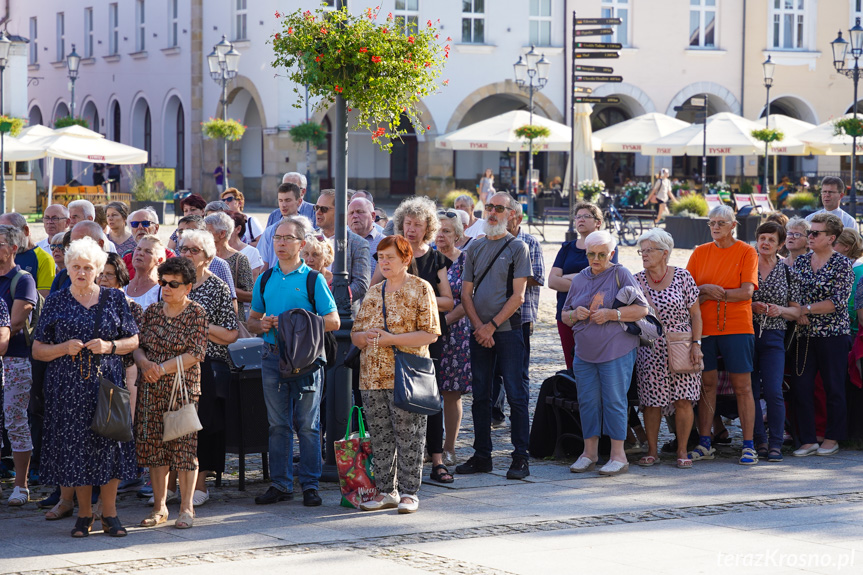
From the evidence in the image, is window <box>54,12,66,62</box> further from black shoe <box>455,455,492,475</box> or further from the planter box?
black shoe <box>455,455,492,475</box>

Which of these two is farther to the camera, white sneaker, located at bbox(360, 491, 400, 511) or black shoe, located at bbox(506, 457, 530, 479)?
black shoe, located at bbox(506, 457, 530, 479)

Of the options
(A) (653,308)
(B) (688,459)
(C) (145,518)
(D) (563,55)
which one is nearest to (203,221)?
(C) (145,518)

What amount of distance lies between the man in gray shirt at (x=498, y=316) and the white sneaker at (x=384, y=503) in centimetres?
102

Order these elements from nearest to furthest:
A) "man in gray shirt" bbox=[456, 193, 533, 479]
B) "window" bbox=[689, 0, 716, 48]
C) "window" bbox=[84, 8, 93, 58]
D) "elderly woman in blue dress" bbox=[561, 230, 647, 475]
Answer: "man in gray shirt" bbox=[456, 193, 533, 479]
"elderly woman in blue dress" bbox=[561, 230, 647, 475]
"window" bbox=[689, 0, 716, 48]
"window" bbox=[84, 8, 93, 58]

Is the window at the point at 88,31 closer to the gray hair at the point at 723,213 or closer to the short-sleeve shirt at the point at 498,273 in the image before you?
the gray hair at the point at 723,213

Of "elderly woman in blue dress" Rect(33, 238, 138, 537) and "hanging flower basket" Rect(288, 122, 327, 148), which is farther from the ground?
"hanging flower basket" Rect(288, 122, 327, 148)

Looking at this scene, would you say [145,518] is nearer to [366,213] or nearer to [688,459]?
[366,213]

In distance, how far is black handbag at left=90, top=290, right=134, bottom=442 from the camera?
6547mm

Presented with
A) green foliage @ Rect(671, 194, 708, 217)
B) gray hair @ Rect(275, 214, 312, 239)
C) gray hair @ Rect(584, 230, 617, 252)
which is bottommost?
gray hair @ Rect(584, 230, 617, 252)

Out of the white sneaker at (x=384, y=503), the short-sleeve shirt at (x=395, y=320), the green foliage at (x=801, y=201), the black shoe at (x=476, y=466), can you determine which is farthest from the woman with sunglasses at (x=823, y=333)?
the green foliage at (x=801, y=201)

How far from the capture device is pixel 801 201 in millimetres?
31359

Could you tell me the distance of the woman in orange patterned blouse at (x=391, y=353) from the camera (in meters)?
7.25

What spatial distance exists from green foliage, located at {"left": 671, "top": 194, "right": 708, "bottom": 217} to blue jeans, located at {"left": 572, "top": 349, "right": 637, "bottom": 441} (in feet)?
67.3

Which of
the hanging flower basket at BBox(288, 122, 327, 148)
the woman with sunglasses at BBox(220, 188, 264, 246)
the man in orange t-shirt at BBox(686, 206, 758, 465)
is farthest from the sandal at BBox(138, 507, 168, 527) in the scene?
the hanging flower basket at BBox(288, 122, 327, 148)
